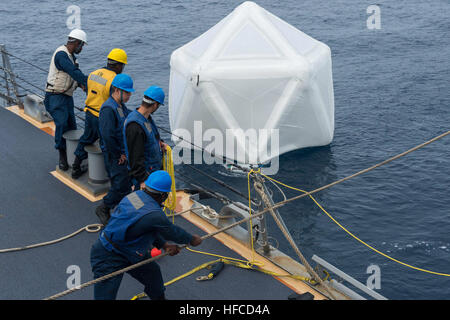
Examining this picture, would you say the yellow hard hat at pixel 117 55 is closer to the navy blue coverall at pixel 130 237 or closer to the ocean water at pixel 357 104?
the navy blue coverall at pixel 130 237

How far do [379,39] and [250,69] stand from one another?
617 inches

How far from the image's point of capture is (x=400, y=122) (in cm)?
1819

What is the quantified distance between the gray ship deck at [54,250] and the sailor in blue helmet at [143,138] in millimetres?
1306

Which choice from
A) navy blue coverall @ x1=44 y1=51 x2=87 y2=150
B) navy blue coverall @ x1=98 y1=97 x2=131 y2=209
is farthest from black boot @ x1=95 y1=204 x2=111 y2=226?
navy blue coverall @ x1=44 y1=51 x2=87 y2=150

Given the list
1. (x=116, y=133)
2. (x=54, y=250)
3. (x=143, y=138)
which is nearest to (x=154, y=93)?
(x=143, y=138)

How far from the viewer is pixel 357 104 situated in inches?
787

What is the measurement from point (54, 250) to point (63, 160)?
2182 millimetres

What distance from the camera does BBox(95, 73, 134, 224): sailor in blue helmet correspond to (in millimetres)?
6323

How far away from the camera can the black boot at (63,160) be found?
28.0 feet

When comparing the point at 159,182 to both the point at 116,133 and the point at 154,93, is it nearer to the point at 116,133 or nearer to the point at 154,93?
the point at 154,93

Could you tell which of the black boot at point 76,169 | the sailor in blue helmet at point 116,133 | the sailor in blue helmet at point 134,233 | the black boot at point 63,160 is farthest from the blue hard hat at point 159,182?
the black boot at point 63,160

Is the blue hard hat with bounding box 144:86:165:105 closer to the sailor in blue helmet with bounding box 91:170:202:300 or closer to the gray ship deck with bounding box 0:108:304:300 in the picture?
the sailor in blue helmet with bounding box 91:170:202:300

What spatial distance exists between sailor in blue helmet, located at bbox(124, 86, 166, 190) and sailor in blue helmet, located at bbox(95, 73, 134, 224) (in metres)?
0.40

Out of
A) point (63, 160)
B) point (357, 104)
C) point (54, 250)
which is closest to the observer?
point (54, 250)
